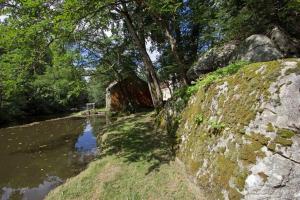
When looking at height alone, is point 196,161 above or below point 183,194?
above

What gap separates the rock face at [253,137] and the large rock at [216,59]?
3.37 meters

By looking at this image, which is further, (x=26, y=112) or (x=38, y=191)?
(x=26, y=112)

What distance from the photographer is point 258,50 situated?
8.19 meters

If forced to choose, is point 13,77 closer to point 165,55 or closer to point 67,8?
point 67,8

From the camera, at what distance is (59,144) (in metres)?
14.1

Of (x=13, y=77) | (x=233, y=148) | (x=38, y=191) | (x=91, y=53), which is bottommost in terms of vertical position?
(x=38, y=191)

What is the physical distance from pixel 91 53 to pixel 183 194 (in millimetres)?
15816

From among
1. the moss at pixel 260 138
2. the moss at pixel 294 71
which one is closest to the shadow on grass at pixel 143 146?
the moss at pixel 260 138

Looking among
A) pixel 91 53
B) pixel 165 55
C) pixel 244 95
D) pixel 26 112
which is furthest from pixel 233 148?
pixel 26 112

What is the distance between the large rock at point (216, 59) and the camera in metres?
9.44

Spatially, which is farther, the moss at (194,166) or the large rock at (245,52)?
the large rock at (245,52)

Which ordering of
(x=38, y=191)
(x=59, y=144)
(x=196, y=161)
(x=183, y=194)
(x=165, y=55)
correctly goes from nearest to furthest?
(x=183, y=194)
(x=196, y=161)
(x=38, y=191)
(x=59, y=144)
(x=165, y=55)

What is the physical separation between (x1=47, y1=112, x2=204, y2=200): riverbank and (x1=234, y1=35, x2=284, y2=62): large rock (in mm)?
3408

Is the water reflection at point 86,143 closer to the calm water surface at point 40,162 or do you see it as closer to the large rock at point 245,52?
the calm water surface at point 40,162
